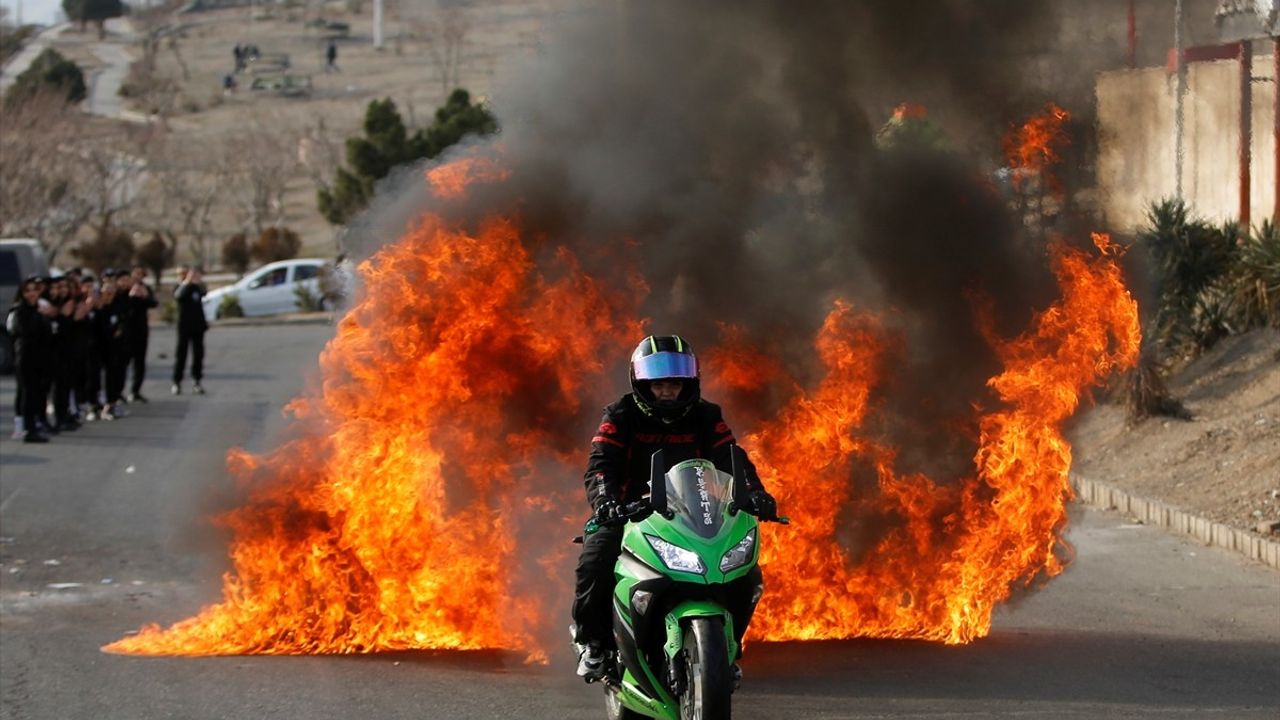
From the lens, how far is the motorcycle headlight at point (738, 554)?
6.31m

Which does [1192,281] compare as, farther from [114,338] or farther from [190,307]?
[190,307]

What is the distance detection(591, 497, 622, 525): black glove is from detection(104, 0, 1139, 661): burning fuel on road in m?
1.94

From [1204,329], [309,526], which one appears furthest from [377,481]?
[1204,329]

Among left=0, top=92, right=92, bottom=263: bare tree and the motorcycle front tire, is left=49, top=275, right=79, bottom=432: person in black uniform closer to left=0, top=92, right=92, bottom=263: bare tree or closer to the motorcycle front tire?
the motorcycle front tire

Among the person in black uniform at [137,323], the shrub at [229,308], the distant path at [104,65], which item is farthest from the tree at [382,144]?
the person in black uniform at [137,323]

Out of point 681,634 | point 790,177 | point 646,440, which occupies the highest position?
point 790,177

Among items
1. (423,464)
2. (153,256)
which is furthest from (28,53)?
(423,464)

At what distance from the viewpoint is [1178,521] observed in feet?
41.7

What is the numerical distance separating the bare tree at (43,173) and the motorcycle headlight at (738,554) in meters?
44.4

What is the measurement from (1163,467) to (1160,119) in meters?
2.90

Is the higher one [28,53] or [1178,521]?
[28,53]

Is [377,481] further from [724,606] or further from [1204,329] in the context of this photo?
[1204,329]

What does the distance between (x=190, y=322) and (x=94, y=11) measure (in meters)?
92.7

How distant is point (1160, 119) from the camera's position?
14.2 m
